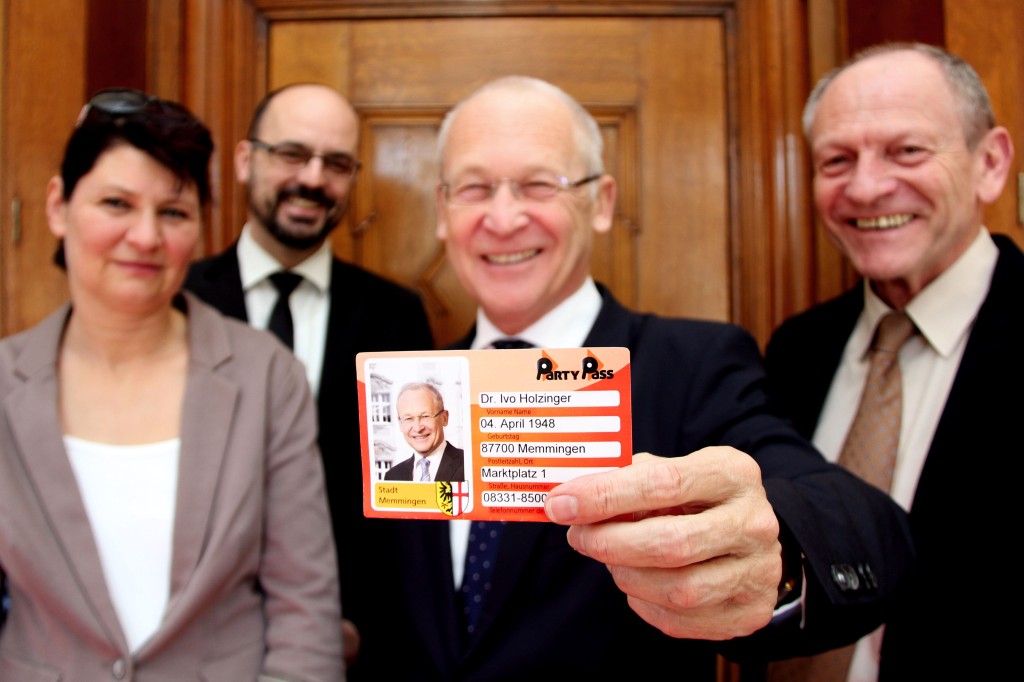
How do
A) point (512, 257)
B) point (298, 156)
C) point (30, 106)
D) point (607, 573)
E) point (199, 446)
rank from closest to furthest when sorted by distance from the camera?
point (607, 573)
point (199, 446)
point (512, 257)
point (298, 156)
point (30, 106)

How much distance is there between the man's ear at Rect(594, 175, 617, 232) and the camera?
1529mm

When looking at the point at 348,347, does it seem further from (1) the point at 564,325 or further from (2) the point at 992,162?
(2) the point at 992,162

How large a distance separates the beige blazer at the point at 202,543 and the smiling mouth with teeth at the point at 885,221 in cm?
131

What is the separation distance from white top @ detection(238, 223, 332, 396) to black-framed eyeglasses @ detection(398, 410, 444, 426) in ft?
3.39

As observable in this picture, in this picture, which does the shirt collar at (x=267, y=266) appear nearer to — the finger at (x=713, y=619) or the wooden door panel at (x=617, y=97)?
the wooden door panel at (x=617, y=97)

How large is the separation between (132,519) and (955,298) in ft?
5.68

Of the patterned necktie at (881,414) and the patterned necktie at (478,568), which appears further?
the patterned necktie at (881,414)

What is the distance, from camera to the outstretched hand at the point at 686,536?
73cm

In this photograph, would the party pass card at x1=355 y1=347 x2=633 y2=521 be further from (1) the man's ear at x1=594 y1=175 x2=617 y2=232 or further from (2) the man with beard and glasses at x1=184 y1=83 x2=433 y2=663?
(2) the man with beard and glasses at x1=184 y1=83 x2=433 y2=663

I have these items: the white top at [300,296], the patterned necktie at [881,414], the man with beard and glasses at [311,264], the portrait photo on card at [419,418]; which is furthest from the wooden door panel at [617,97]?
the portrait photo on card at [419,418]

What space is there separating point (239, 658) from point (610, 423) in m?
0.93

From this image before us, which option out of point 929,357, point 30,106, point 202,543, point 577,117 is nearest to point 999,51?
point 929,357


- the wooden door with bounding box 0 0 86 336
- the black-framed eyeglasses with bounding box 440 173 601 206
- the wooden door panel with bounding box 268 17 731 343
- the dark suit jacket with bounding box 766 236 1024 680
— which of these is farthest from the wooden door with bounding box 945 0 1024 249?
the wooden door with bounding box 0 0 86 336

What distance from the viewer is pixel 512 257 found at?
1.40 meters
